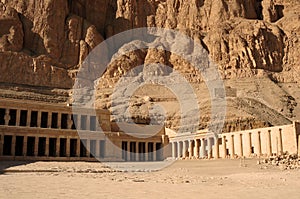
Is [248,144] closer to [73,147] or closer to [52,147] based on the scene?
[73,147]

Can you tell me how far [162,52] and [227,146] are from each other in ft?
166

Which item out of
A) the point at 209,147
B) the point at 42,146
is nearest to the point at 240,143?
the point at 209,147

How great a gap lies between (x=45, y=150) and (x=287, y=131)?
27.9 m

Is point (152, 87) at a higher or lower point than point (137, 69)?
lower

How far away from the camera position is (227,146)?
4438cm

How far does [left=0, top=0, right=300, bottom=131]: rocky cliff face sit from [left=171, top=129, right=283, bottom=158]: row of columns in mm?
21115

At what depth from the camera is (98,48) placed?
304ft

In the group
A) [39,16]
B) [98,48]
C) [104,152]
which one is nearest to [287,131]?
[104,152]

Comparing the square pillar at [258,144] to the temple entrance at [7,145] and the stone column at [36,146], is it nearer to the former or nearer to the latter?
the stone column at [36,146]

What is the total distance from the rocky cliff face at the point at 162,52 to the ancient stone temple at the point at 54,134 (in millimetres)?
21783

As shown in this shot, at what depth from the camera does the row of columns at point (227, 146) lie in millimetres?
38284

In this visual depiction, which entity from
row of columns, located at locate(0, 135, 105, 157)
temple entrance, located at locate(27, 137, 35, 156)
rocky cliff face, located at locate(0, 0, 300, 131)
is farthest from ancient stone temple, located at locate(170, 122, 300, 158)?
temple entrance, located at locate(27, 137, 35, 156)

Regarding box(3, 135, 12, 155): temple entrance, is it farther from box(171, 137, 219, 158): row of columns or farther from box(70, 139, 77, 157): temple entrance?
box(171, 137, 219, 158): row of columns

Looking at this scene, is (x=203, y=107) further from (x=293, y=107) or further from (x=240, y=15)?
(x=240, y=15)
